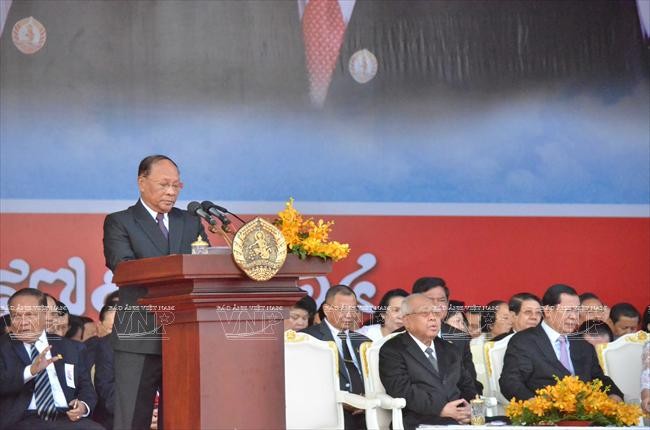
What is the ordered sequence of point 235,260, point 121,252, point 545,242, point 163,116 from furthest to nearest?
point 545,242, point 163,116, point 121,252, point 235,260

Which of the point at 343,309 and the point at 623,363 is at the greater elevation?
the point at 343,309

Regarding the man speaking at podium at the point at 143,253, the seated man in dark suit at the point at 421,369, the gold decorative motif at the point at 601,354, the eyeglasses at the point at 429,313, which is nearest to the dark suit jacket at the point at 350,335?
the seated man in dark suit at the point at 421,369

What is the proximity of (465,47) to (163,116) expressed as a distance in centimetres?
221

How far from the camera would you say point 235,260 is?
304 cm

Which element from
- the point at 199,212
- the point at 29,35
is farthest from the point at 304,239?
the point at 29,35

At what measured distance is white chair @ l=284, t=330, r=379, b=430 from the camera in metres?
5.41

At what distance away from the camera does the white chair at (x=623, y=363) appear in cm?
582

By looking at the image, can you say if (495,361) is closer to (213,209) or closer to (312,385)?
(312,385)

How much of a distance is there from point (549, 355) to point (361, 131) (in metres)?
2.76

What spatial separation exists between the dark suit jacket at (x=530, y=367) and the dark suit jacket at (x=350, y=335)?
879mm

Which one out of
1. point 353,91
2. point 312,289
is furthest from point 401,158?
point 312,289

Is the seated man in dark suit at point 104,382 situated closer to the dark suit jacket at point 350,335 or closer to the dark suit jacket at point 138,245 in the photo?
the dark suit jacket at point 350,335

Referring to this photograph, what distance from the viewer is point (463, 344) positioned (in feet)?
18.3

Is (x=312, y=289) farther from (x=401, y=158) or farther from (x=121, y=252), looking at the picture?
(x=121, y=252)
